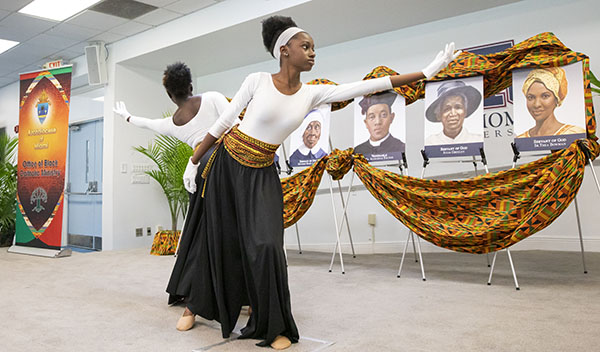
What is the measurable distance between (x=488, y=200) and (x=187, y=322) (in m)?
2.14

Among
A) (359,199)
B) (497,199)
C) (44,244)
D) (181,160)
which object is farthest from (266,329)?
(44,244)

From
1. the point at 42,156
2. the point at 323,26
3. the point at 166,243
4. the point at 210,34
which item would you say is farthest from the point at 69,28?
the point at 323,26

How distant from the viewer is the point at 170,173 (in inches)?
235

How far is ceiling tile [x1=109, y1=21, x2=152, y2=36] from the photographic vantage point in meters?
5.86

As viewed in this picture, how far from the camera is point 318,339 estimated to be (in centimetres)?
218

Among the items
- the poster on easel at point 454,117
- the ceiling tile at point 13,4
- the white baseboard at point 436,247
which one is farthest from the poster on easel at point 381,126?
the ceiling tile at point 13,4

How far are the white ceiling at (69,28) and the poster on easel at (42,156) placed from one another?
0.58 m

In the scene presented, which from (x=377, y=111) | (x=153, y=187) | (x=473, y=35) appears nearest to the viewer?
(x=377, y=111)

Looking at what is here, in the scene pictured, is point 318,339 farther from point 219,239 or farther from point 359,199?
point 359,199

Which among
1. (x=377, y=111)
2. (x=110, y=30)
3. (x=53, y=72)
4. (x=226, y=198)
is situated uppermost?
(x=110, y=30)

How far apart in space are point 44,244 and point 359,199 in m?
3.60

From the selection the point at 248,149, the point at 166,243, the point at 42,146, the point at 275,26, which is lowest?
the point at 166,243

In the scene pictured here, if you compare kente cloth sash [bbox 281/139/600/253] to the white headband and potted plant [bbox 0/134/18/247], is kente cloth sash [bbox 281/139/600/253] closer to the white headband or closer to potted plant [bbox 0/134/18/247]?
the white headband

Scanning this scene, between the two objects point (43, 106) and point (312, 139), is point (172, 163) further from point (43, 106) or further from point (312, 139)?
point (312, 139)
